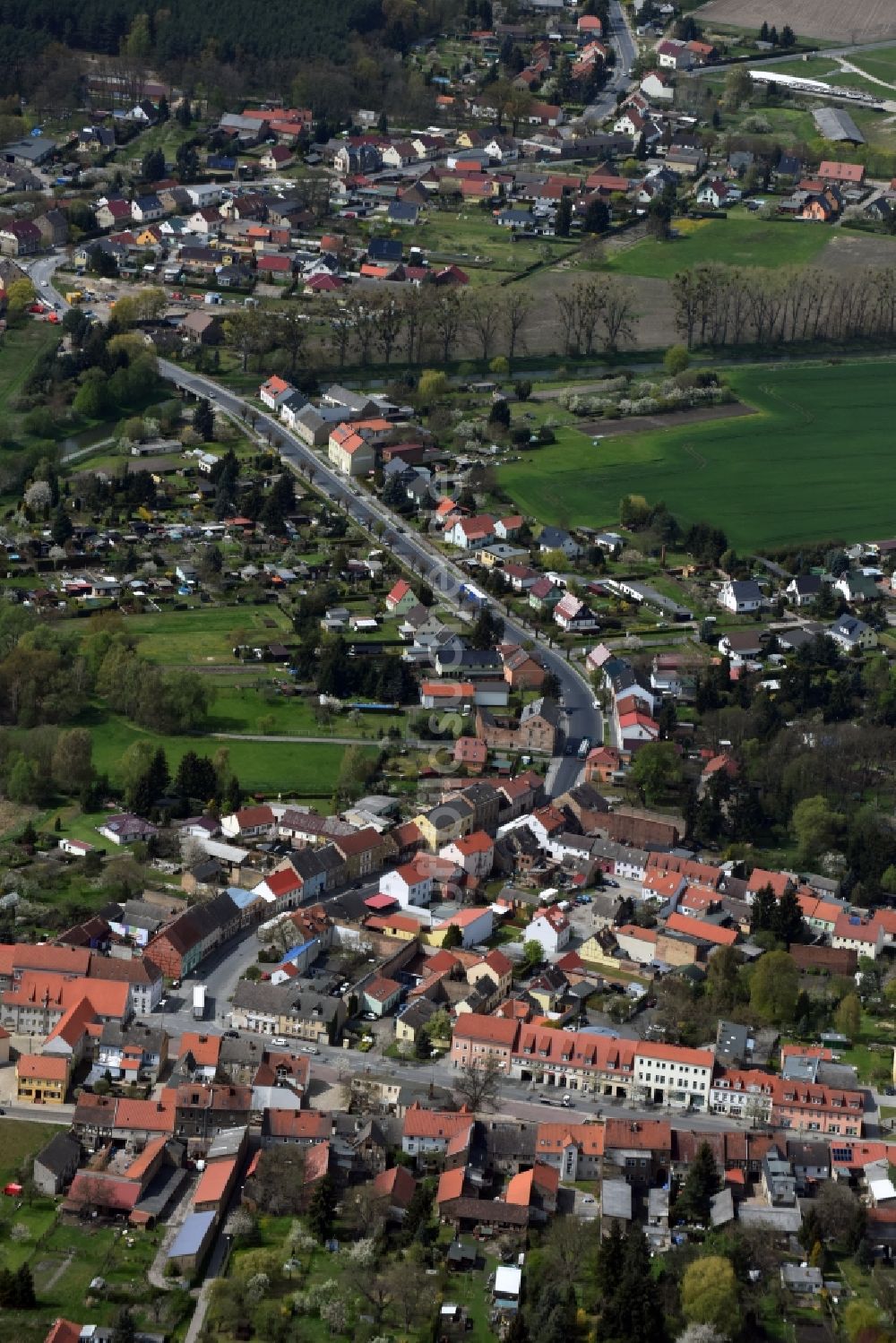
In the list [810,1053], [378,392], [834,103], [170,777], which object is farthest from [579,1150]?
[834,103]

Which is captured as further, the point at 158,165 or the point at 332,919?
the point at 158,165

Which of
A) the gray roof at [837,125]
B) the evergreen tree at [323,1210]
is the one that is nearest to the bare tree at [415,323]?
the gray roof at [837,125]

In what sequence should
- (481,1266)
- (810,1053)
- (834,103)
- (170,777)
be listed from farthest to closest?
(834,103)
(170,777)
(810,1053)
(481,1266)

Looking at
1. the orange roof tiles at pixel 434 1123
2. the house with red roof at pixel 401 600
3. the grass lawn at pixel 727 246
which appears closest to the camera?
the orange roof tiles at pixel 434 1123

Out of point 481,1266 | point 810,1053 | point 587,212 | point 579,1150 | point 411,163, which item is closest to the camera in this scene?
point 481,1266

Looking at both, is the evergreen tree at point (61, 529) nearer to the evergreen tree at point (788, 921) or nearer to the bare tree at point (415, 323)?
the bare tree at point (415, 323)

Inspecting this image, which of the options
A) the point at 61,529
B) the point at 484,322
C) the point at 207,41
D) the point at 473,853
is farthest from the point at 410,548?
the point at 207,41

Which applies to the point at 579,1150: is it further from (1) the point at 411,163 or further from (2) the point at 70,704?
(1) the point at 411,163

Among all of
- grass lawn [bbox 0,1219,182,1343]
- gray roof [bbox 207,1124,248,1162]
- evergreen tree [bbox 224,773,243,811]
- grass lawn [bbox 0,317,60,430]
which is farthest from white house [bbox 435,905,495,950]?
grass lawn [bbox 0,317,60,430]
